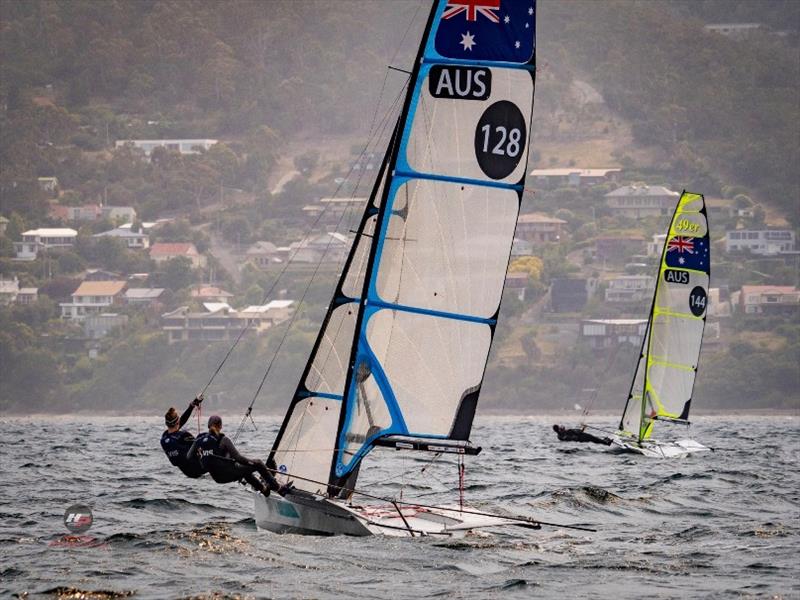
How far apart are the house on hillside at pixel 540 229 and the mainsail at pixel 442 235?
571ft

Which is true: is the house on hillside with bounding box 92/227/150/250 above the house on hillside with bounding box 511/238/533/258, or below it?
below

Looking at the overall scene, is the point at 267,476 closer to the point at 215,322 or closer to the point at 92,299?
the point at 215,322

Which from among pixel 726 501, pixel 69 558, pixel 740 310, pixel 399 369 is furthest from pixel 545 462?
pixel 740 310

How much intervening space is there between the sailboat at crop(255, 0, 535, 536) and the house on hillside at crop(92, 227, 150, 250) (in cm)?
17649

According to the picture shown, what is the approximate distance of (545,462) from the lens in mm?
38281

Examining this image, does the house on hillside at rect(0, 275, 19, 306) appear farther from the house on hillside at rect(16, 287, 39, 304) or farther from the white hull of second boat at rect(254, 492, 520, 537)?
the white hull of second boat at rect(254, 492, 520, 537)

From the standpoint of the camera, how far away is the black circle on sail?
19625mm

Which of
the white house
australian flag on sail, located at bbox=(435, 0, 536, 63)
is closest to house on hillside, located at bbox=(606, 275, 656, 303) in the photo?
the white house

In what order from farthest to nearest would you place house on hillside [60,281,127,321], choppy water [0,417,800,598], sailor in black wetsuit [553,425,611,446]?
house on hillside [60,281,127,321], sailor in black wetsuit [553,425,611,446], choppy water [0,417,800,598]

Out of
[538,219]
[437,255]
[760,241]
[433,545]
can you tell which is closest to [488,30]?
[437,255]

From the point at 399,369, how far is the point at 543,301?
147718 mm

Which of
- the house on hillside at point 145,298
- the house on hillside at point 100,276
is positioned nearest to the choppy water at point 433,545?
the house on hillside at point 145,298

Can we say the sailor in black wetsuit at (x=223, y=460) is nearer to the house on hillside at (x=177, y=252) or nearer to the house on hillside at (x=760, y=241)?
the house on hillside at (x=177, y=252)

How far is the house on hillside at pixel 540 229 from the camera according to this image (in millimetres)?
194250
